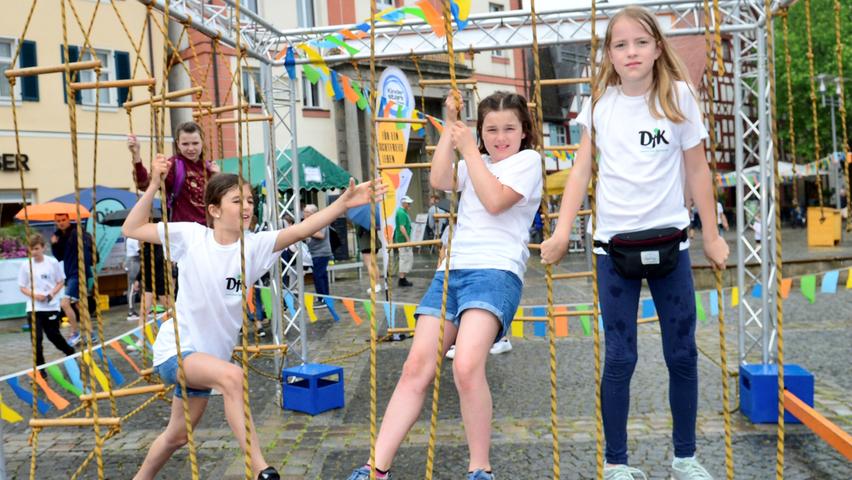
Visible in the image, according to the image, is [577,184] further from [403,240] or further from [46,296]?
[403,240]

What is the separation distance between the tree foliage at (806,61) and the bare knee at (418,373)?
30.4m

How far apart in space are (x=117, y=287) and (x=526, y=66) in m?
19.4

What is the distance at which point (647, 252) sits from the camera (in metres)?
2.64

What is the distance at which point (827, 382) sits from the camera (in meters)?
5.34

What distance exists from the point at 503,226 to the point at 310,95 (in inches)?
861

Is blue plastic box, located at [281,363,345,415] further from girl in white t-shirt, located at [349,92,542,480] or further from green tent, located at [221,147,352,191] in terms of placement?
green tent, located at [221,147,352,191]

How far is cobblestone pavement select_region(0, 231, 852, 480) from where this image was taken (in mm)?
3848

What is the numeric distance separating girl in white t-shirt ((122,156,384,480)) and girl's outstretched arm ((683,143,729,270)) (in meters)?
1.26

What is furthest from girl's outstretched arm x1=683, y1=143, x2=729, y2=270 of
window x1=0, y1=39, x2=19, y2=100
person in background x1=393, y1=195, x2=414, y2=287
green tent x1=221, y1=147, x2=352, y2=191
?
window x1=0, y1=39, x2=19, y2=100

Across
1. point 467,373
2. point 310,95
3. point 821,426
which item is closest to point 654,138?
point 467,373

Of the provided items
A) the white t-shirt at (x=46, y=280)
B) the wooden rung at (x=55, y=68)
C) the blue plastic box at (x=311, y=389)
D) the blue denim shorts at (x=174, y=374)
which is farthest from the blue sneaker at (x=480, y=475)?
the white t-shirt at (x=46, y=280)

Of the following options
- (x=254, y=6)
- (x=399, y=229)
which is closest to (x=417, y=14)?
(x=399, y=229)

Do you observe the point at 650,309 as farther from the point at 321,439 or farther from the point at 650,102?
the point at 650,102

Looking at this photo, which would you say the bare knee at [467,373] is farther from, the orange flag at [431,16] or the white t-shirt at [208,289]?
the orange flag at [431,16]
